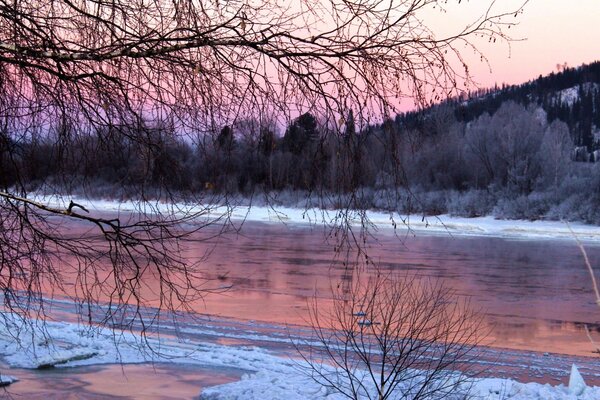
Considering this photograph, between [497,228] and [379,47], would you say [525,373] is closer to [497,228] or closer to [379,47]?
[379,47]

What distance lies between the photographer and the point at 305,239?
1228 inches

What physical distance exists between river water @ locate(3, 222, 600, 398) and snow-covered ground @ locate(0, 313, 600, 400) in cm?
35

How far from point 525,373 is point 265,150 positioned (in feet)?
28.6

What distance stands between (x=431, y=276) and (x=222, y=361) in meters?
9.34

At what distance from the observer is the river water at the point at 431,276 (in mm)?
10570

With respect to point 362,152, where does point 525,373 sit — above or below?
below

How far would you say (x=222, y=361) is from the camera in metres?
10.9

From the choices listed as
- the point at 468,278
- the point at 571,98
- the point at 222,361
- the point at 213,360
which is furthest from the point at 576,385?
the point at 571,98

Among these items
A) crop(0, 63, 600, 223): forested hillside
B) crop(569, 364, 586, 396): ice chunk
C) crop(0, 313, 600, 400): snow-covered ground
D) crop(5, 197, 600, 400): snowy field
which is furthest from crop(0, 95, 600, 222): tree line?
crop(569, 364, 586, 396): ice chunk

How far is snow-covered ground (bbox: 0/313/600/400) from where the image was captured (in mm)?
9086

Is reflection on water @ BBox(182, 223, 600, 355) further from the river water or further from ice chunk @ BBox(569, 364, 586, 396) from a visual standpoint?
ice chunk @ BBox(569, 364, 586, 396)

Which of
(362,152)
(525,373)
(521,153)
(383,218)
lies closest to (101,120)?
(362,152)

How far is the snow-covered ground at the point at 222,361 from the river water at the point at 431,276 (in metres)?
0.35

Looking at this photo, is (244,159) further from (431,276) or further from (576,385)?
(431,276)
